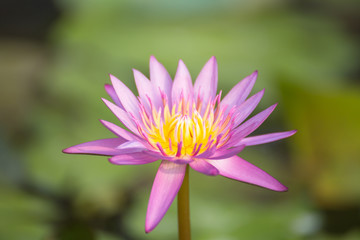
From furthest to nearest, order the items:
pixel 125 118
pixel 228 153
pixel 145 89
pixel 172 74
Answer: pixel 172 74 → pixel 145 89 → pixel 125 118 → pixel 228 153

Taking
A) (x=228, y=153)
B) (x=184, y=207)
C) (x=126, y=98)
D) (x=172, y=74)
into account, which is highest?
(x=172, y=74)

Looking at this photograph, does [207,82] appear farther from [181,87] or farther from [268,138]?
[268,138]

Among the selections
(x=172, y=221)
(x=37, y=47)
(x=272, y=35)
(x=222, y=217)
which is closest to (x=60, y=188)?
(x=172, y=221)

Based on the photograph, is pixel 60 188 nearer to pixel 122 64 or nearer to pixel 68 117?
pixel 68 117

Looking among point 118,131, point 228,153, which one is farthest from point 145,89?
point 228,153

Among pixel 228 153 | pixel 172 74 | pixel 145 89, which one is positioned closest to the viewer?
pixel 228 153

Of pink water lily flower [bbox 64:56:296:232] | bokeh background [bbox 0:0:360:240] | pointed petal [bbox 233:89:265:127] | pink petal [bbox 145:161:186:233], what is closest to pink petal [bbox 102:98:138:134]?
pink water lily flower [bbox 64:56:296:232]

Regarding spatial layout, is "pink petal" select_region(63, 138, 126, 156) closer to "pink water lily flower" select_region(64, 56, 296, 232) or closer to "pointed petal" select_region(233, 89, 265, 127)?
"pink water lily flower" select_region(64, 56, 296, 232)
